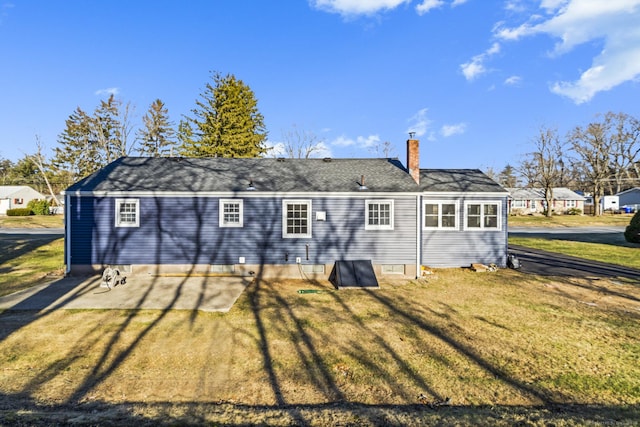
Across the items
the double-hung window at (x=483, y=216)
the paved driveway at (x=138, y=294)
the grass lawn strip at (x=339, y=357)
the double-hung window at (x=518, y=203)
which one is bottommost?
the grass lawn strip at (x=339, y=357)

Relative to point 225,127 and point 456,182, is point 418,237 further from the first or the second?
point 225,127

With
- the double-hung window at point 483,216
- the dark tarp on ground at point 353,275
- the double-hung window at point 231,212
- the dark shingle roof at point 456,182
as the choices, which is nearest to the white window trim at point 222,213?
the double-hung window at point 231,212

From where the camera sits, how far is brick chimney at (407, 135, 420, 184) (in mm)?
15180

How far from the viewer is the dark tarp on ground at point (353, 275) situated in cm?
1234

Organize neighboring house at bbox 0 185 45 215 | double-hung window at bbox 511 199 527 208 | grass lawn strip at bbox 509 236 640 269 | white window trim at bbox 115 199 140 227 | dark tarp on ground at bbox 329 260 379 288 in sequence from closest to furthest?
dark tarp on ground at bbox 329 260 379 288, white window trim at bbox 115 199 140 227, grass lawn strip at bbox 509 236 640 269, neighboring house at bbox 0 185 45 215, double-hung window at bbox 511 199 527 208

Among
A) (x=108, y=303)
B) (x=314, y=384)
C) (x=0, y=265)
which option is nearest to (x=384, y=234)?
(x=314, y=384)

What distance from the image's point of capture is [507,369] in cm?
623

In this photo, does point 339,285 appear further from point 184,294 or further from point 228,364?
point 228,364

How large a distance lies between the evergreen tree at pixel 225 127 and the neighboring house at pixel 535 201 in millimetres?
50584

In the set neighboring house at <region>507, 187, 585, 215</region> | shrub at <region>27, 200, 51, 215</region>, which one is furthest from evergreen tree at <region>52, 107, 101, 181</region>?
neighboring house at <region>507, 187, 585, 215</region>

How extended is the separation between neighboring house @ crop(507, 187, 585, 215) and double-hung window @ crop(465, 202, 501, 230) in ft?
174

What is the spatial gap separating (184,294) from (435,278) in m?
9.98

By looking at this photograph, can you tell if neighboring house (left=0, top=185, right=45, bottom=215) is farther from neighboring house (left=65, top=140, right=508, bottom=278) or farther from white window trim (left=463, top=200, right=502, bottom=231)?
white window trim (left=463, top=200, right=502, bottom=231)

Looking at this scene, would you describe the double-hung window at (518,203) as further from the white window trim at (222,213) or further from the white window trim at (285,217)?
the white window trim at (222,213)
